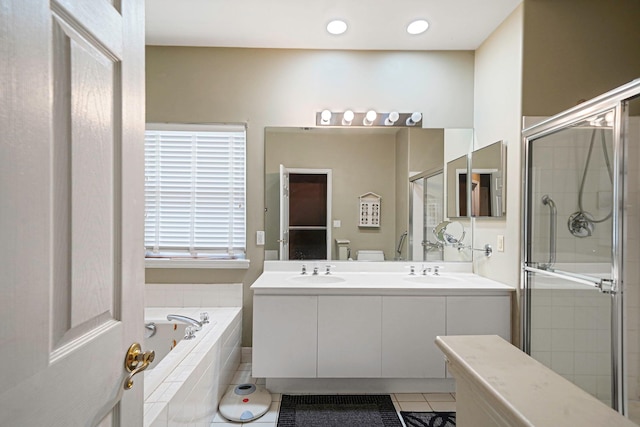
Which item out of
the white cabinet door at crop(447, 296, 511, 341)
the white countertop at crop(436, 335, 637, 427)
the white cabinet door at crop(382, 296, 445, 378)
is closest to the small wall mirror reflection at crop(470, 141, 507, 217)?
the white cabinet door at crop(447, 296, 511, 341)

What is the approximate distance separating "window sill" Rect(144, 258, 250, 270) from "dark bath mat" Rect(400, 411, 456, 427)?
1.53 metres

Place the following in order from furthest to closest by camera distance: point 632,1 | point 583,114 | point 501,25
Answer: point 501,25, point 632,1, point 583,114

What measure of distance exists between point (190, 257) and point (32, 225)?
2271 mm

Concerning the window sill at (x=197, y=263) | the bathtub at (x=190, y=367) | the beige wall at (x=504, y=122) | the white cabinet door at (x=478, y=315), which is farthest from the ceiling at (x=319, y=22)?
the bathtub at (x=190, y=367)

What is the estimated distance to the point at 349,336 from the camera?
2.13 m

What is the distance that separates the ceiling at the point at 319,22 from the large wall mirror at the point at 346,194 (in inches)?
26.0


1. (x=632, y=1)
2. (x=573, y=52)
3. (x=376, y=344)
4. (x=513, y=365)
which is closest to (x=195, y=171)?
(x=376, y=344)

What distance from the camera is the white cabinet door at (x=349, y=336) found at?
2.12 metres

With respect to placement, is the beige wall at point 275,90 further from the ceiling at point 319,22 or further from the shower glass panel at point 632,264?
the shower glass panel at point 632,264

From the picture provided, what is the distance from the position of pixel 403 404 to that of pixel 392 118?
206 centimetres

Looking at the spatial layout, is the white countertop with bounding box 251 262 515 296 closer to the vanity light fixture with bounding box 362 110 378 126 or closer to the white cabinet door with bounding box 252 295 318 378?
the white cabinet door with bounding box 252 295 318 378

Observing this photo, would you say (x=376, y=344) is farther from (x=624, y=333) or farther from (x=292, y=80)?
(x=292, y=80)

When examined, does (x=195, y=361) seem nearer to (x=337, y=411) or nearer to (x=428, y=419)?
(x=337, y=411)

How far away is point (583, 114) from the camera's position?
5.53 feet
